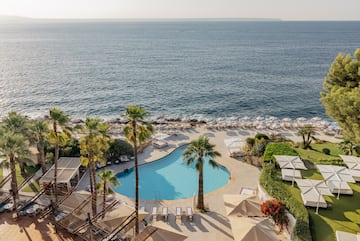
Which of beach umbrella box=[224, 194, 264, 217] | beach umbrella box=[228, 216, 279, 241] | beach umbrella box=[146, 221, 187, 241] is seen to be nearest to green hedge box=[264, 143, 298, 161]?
beach umbrella box=[224, 194, 264, 217]

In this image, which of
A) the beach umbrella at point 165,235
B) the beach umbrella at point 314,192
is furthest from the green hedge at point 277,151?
the beach umbrella at point 165,235

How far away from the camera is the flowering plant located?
19844 mm

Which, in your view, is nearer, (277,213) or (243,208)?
(277,213)

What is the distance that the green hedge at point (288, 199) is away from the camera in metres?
17.9

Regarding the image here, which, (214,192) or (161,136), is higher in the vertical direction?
(161,136)

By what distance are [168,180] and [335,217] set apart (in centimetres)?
1517

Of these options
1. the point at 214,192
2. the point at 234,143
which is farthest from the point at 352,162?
Answer: the point at 234,143

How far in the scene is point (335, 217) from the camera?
19906mm

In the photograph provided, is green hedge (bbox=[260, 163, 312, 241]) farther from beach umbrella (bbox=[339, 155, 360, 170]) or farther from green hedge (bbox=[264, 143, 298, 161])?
beach umbrella (bbox=[339, 155, 360, 170])

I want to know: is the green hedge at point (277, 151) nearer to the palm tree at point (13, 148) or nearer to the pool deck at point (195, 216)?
the pool deck at point (195, 216)

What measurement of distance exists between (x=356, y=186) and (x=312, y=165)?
4.11 metres

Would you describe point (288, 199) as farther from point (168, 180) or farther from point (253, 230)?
point (168, 180)

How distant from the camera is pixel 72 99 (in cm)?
6425

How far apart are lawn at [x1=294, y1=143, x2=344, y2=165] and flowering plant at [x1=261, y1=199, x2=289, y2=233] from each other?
9892mm
